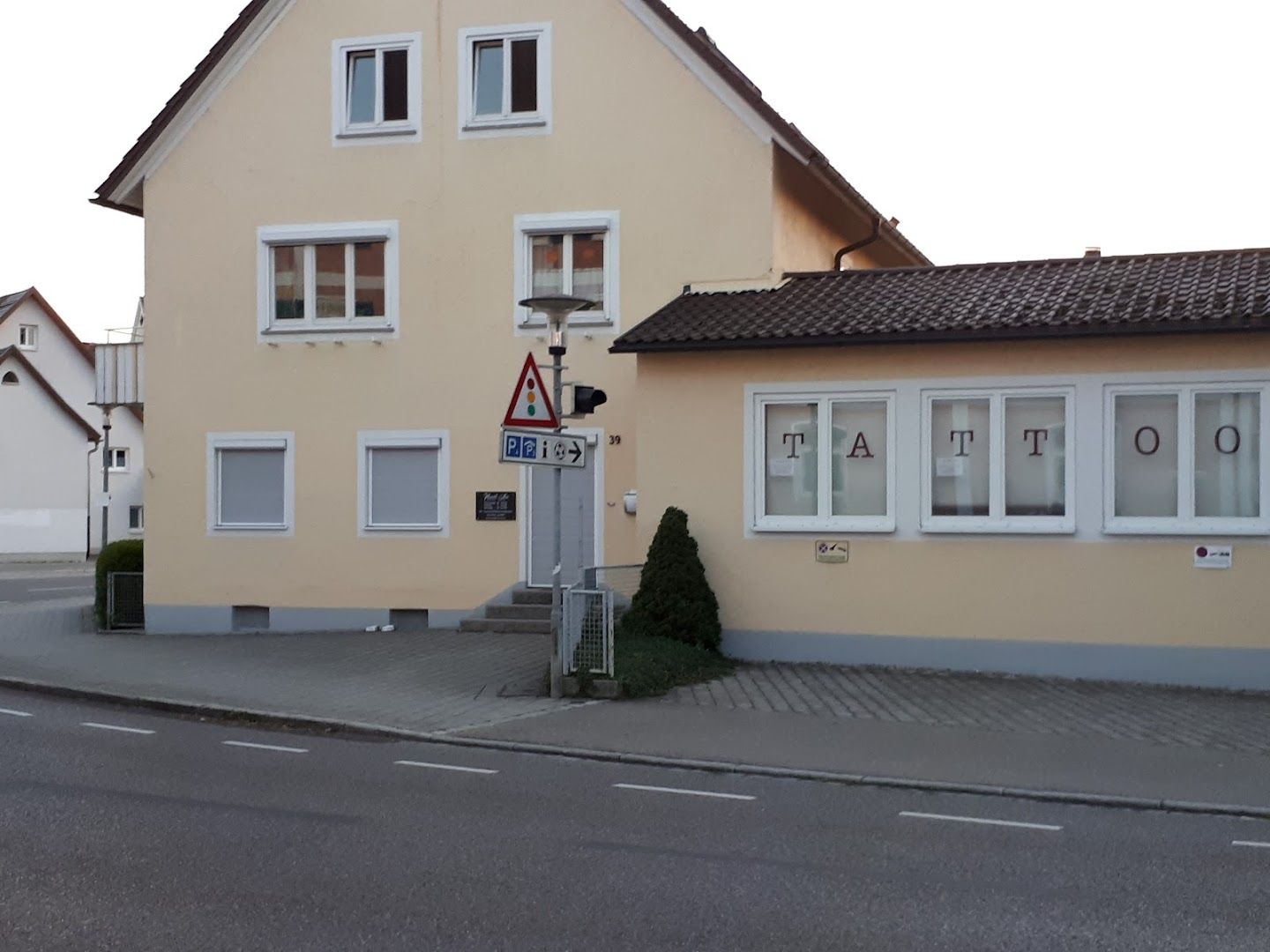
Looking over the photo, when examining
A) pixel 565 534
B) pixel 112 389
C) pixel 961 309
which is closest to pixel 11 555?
pixel 112 389

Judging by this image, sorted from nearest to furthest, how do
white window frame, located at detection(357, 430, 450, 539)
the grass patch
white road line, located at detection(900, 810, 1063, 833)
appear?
white road line, located at detection(900, 810, 1063, 833) → the grass patch → white window frame, located at detection(357, 430, 450, 539)

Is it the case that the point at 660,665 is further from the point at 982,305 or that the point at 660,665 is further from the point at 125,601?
the point at 125,601

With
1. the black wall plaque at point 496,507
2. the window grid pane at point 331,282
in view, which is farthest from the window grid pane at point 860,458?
the window grid pane at point 331,282

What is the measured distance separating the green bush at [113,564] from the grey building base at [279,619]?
31.9 inches

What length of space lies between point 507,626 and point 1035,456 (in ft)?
24.5

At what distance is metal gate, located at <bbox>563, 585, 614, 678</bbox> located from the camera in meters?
14.6

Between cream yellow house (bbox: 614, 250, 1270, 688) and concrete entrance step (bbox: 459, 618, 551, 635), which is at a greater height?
cream yellow house (bbox: 614, 250, 1270, 688)

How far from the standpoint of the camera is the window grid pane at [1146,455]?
51.8 feet

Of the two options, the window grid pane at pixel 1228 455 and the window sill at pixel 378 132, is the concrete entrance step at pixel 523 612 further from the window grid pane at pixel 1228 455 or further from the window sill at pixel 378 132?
the window grid pane at pixel 1228 455

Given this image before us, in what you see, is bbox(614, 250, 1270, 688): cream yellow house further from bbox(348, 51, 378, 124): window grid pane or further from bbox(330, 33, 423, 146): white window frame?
bbox(348, 51, 378, 124): window grid pane

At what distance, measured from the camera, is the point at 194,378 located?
22156 mm

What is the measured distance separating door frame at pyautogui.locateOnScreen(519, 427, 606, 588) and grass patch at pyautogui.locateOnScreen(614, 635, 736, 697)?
3.95 m

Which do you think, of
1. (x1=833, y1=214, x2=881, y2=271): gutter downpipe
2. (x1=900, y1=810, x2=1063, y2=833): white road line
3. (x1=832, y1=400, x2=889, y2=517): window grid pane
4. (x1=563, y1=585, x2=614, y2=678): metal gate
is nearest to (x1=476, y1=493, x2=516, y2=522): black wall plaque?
(x1=832, y1=400, x2=889, y2=517): window grid pane

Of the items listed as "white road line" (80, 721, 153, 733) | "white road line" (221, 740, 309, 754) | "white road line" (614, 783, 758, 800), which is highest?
"white road line" (80, 721, 153, 733)
